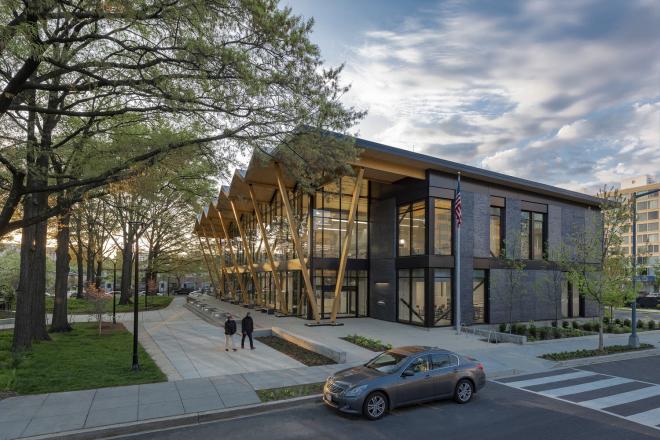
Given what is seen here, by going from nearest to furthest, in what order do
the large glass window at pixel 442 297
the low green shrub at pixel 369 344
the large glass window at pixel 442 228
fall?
the low green shrub at pixel 369 344 → the large glass window at pixel 442 297 → the large glass window at pixel 442 228

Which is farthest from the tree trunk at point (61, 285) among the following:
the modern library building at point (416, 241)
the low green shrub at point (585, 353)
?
the low green shrub at point (585, 353)

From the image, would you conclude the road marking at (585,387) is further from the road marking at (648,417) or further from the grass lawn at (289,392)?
the grass lawn at (289,392)

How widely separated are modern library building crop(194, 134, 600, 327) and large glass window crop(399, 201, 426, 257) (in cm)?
6

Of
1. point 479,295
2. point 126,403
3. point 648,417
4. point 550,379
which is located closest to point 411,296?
point 479,295

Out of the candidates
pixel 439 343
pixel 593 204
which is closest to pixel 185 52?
pixel 439 343

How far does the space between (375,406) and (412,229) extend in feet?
58.5

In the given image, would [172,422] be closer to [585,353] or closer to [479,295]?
[585,353]

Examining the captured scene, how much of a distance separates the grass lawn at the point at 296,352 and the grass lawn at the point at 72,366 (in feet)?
16.2

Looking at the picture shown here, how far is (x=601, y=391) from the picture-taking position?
40.5 feet

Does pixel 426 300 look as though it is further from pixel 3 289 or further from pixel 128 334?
pixel 3 289

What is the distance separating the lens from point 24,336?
1670 centimetres

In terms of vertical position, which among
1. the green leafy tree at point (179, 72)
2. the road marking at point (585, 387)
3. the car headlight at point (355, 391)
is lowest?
the road marking at point (585, 387)

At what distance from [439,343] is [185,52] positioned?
15883 mm

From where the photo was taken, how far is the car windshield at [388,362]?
10.6 meters
